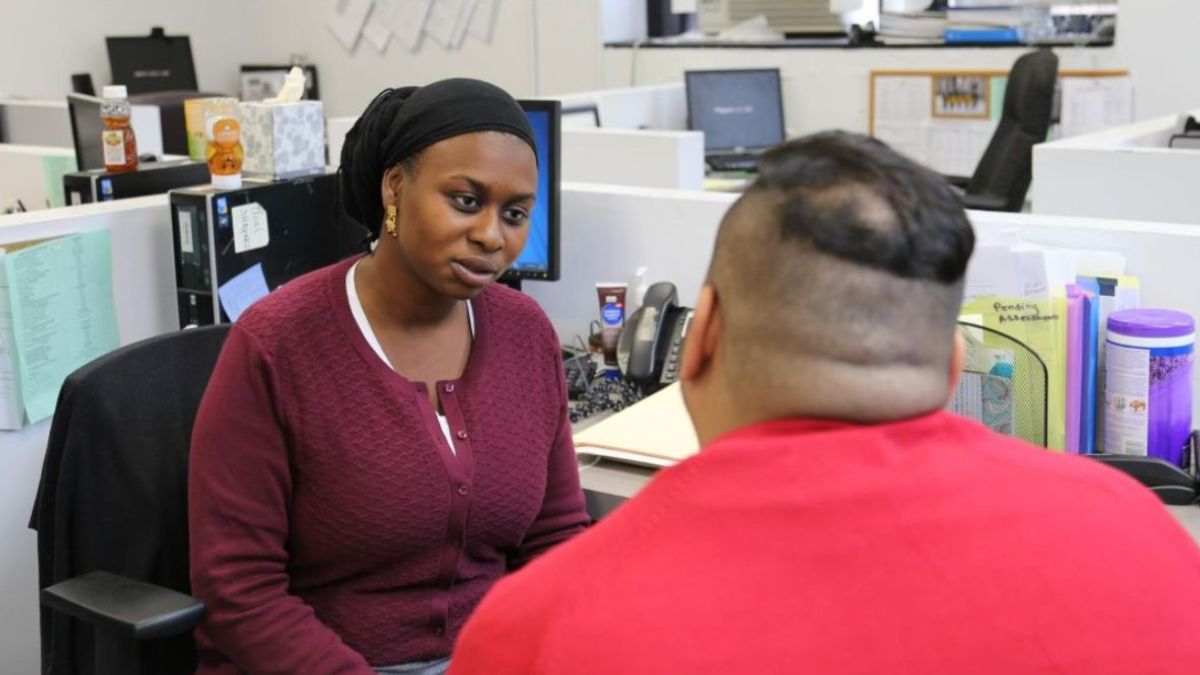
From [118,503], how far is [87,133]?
1642mm

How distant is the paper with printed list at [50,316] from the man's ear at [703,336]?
138cm

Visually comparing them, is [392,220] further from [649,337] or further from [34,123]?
[34,123]

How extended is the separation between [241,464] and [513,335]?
0.36 metres

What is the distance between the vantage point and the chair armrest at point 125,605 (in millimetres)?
1341

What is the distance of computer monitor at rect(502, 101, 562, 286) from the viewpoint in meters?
2.30

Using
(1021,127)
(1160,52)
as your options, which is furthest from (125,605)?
(1160,52)

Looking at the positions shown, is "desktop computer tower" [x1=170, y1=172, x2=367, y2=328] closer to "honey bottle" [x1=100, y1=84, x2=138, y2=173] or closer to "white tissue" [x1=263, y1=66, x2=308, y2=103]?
"white tissue" [x1=263, y1=66, x2=308, y2=103]

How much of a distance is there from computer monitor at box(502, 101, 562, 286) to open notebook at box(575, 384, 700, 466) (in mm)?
487

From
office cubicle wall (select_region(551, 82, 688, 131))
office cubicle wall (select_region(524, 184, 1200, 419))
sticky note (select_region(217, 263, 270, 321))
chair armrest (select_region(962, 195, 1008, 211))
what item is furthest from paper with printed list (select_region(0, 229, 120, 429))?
chair armrest (select_region(962, 195, 1008, 211))

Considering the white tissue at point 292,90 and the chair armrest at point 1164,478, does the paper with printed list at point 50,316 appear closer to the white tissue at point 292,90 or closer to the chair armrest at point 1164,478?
the white tissue at point 292,90

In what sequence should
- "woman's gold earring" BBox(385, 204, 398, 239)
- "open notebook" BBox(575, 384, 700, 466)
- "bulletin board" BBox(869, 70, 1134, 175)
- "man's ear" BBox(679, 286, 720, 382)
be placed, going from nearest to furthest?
"man's ear" BBox(679, 286, 720, 382), "woman's gold earring" BBox(385, 204, 398, 239), "open notebook" BBox(575, 384, 700, 466), "bulletin board" BBox(869, 70, 1134, 175)

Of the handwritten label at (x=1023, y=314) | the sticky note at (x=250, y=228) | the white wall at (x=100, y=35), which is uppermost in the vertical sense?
the white wall at (x=100, y=35)

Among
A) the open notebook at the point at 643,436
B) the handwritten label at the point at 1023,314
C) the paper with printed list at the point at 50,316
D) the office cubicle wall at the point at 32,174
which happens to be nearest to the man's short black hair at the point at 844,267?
the open notebook at the point at 643,436

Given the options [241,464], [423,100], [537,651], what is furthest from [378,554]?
[537,651]
